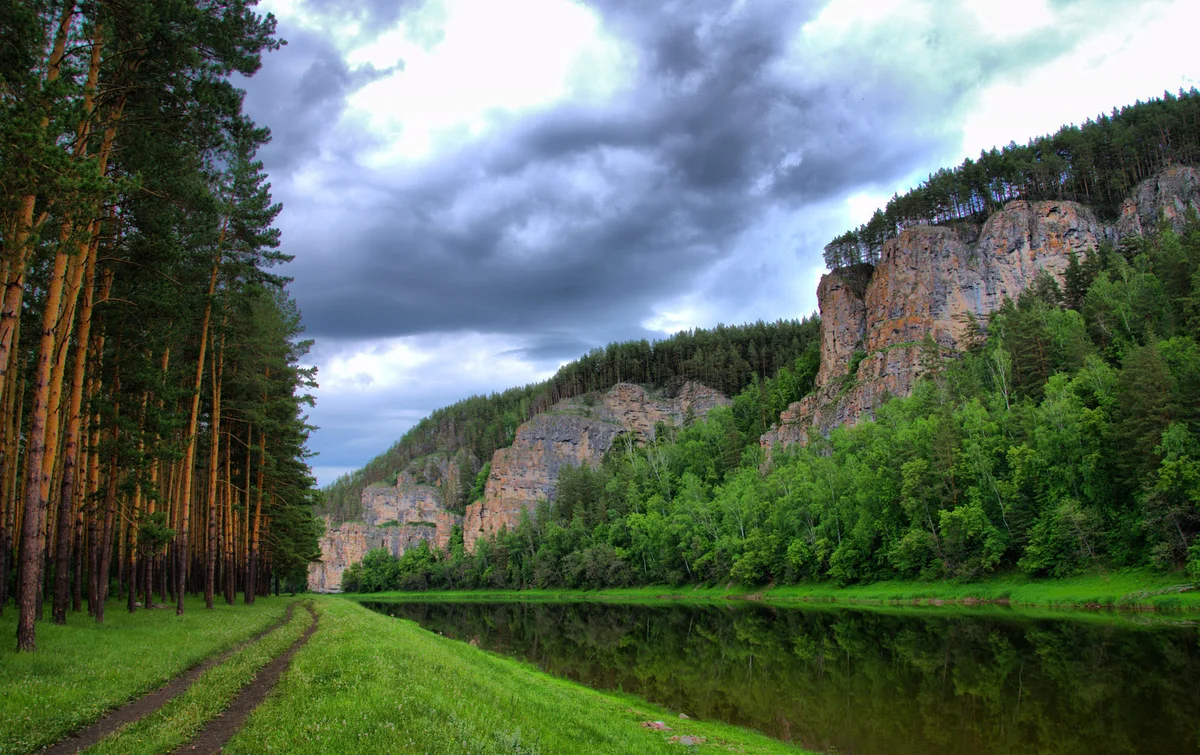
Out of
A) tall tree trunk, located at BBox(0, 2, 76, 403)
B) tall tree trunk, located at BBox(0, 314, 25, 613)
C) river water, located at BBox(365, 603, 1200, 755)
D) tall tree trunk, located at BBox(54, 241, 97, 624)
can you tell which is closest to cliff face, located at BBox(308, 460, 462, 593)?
river water, located at BBox(365, 603, 1200, 755)

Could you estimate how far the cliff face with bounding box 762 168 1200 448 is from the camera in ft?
314

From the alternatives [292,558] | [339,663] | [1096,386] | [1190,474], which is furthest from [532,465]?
[339,663]

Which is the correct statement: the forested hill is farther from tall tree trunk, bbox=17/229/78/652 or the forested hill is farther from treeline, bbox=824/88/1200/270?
tall tree trunk, bbox=17/229/78/652

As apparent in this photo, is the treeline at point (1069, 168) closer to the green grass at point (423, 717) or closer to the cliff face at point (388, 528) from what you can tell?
the green grass at point (423, 717)

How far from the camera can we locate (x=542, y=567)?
10788 centimetres

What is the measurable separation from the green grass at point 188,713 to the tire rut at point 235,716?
0.13 m

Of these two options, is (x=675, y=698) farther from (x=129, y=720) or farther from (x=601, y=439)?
(x=601, y=439)

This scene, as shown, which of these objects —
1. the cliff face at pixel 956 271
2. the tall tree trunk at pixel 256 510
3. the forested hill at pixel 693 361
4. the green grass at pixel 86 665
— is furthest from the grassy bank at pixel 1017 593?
the forested hill at pixel 693 361

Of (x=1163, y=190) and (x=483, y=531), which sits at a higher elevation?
(x=1163, y=190)

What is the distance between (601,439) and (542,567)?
53.9 m

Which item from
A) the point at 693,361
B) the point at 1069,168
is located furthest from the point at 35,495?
the point at 693,361

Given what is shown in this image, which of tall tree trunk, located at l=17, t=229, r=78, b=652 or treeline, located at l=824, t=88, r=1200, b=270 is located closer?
tall tree trunk, located at l=17, t=229, r=78, b=652

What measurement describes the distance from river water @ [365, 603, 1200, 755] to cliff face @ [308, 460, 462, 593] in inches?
5607

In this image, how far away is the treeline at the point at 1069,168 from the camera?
100 metres
